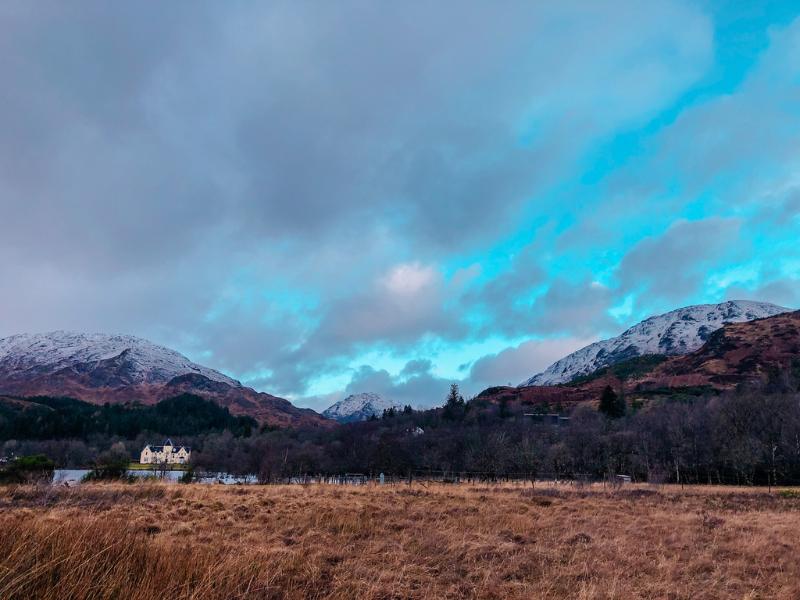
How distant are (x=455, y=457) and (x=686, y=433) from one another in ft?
116

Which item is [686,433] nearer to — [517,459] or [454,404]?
[517,459]

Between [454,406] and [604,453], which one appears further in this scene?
[454,406]

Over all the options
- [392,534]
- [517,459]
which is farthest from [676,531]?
[517,459]

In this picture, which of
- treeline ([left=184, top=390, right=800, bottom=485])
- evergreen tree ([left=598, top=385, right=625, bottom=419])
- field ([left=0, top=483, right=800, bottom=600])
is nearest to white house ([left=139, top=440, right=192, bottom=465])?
treeline ([left=184, top=390, right=800, bottom=485])

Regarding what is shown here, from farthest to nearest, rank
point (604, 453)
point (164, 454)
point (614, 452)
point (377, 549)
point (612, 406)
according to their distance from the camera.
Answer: point (164, 454)
point (612, 406)
point (614, 452)
point (604, 453)
point (377, 549)

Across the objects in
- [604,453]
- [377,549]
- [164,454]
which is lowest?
[377,549]

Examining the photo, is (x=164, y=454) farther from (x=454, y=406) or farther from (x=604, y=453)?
(x=604, y=453)

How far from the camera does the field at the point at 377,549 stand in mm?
5883

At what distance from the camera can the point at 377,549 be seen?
14219mm

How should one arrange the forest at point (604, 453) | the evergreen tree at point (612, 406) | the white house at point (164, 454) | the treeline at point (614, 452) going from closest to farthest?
the treeline at point (614, 452)
the forest at point (604, 453)
the evergreen tree at point (612, 406)
the white house at point (164, 454)

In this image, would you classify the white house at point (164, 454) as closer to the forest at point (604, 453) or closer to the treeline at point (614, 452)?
the forest at point (604, 453)

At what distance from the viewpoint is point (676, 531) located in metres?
18.9

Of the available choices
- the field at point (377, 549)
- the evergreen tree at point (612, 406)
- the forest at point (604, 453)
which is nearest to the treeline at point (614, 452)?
the forest at point (604, 453)

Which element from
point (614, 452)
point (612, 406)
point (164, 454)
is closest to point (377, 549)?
point (614, 452)
